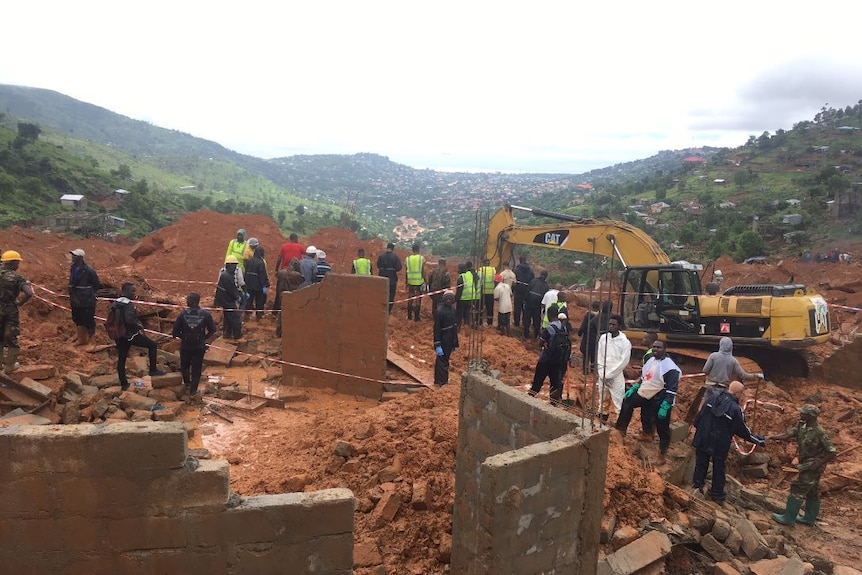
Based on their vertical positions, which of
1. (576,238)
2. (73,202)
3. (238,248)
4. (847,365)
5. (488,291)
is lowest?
(847,365)

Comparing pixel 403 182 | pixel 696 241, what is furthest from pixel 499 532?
pixel 403 182

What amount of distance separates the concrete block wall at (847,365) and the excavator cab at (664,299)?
9.12 feet

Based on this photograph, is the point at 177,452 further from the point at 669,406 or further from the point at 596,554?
the point at 669,406

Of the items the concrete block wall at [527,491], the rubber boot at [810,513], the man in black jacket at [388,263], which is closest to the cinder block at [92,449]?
the concrete block wall at [527,491]

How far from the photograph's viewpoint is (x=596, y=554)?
181 inches

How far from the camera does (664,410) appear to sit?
272 inches

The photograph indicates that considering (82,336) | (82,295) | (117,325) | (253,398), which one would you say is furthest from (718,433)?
(82,336)

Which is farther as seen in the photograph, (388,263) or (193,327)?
(388,263)

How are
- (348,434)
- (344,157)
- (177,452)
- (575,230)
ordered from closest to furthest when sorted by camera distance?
(177,452)
(348,434)
(575,230)
(344,157)

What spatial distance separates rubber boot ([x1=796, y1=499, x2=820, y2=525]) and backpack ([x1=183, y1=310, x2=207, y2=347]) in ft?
26.3

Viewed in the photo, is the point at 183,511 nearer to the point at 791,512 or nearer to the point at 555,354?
the point at 555,354

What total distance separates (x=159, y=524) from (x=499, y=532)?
2.30 meters

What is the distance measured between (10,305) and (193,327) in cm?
244

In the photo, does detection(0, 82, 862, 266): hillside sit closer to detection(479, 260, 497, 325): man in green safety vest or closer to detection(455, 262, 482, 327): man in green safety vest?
detection(455, 262, 482, 327): man in green safety vest
